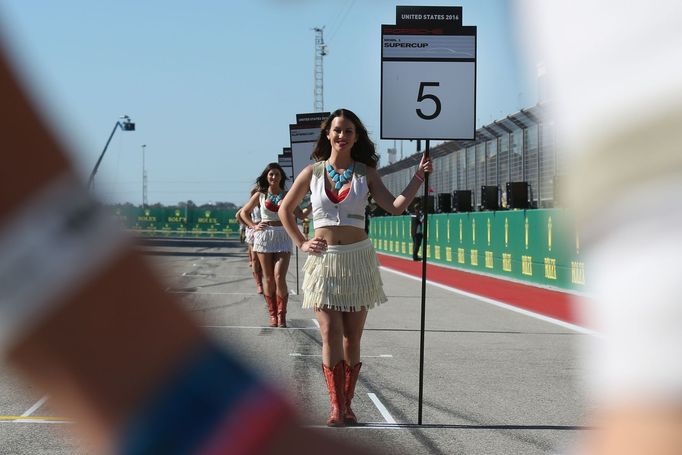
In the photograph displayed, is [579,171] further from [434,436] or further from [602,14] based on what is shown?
[434,436]

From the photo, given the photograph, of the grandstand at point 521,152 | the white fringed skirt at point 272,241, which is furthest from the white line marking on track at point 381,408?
the white fringed skirt at point 272,241

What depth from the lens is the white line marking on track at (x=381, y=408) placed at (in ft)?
19.7

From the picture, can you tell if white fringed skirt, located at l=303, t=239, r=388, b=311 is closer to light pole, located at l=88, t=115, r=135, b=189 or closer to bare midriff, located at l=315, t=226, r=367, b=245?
bare midriff, located at l=315, t=226, r=367, b=245

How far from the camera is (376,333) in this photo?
1105 centimetres

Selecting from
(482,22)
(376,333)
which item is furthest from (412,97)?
(376,333)

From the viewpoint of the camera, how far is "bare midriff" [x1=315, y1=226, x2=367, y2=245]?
5664 millimetres

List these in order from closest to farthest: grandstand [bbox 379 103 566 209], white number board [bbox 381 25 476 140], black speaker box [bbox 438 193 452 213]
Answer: grandstand [bbox 379 103 566 209]
white number board [bbox 381 25 476 140]
black speaker box [bbox 438 193 452 213]

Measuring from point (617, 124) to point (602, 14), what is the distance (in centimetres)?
6

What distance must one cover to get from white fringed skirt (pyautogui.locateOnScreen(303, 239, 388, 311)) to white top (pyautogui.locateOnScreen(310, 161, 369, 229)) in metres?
0.15

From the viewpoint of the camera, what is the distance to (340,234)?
5.67m

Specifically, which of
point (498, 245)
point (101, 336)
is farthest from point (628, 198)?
point (498, 245)

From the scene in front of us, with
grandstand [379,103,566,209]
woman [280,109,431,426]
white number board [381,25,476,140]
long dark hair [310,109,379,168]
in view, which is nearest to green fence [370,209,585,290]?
long dark hair [310,109,379,168]

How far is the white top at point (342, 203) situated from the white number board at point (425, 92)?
0.62 meters

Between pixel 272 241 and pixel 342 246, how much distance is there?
6.22 meters
